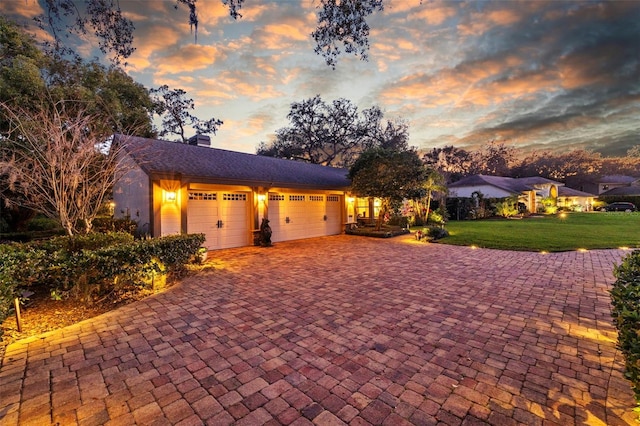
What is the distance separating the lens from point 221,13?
3.73 metres

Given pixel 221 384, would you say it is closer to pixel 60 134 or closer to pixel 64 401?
pixel 64 401

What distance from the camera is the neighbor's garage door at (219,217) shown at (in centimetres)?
967

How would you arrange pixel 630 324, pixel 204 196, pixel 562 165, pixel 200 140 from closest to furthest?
pixel 630 324, pixel 204 196, pixel 200 140, pixel 562 165

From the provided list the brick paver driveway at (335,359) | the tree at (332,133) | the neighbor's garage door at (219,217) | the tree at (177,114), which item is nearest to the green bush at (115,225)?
the neighbor's garage door at (219,217)

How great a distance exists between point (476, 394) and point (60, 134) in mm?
8844

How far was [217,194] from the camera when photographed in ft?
33.7

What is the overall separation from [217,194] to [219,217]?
0.88 metres

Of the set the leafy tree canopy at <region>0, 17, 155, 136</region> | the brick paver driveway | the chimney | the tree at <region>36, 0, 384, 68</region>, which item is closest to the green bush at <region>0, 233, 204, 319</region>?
the brick paver driveway

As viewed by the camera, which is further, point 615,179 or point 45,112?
point 615,179

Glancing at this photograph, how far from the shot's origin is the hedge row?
13.2ft

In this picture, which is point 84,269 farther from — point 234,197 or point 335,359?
point 234,197

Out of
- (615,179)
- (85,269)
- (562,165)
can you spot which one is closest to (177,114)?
(85,269)

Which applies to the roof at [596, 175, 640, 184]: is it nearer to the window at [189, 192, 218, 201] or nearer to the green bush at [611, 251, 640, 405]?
the green bush at [611, 251, 640, 405]

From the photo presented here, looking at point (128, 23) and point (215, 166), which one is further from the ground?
point (128, 23)
